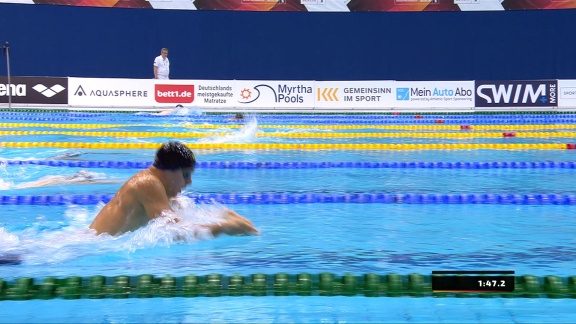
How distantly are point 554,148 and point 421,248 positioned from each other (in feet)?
20.2

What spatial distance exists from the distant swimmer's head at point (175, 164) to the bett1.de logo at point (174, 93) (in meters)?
13.6

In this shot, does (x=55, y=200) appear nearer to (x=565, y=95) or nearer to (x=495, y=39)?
(x=565, y=95)

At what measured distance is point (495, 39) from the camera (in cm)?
2089

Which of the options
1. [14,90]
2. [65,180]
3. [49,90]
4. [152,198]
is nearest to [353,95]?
[49,90]

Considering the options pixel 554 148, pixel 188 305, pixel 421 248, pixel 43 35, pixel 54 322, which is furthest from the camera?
pixel 43 35

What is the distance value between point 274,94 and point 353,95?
172cm

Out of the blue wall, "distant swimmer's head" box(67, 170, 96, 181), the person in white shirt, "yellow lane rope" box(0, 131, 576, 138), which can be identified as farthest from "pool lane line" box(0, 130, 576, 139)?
the blue wall

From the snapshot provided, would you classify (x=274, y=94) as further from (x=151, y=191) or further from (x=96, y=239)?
(x=151, y=191)

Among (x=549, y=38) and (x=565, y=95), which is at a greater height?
(x=549, y=38)

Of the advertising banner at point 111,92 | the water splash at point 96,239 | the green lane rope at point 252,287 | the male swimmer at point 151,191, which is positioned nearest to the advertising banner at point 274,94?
the advertising banner at point 111,92

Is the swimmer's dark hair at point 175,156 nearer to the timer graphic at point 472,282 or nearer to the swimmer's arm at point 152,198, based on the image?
the swimmer's arm at point 152,198

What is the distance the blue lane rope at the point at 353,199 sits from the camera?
6.11 metres

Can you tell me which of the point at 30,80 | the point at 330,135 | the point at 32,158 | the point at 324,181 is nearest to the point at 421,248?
the point at 324,181

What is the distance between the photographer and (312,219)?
5.55 metres
